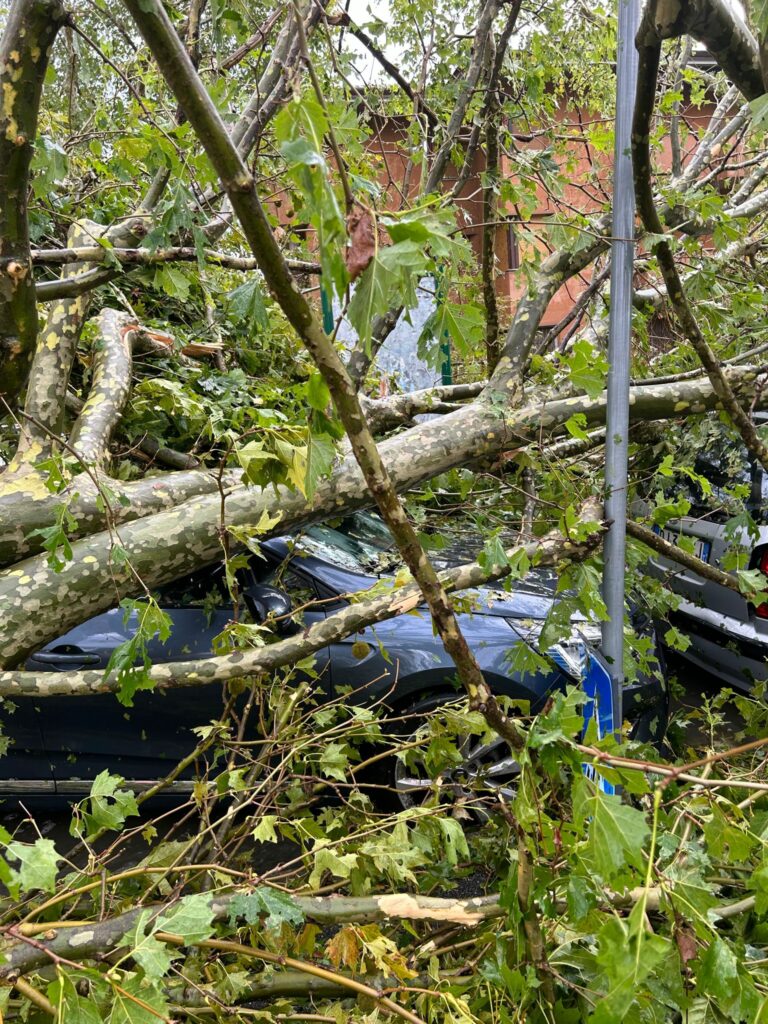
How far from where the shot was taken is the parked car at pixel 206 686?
10.7 ft

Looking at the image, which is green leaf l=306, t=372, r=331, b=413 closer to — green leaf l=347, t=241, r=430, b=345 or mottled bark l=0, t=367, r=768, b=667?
green leaf l=347, t=241, r=430, b=345

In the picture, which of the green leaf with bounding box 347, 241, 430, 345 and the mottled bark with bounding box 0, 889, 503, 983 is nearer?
the green leaf with bounding box 347, 241, 430, 345

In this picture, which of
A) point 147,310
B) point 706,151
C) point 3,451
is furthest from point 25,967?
point 706,151

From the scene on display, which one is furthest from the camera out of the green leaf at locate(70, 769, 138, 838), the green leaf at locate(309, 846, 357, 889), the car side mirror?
the car side mirror

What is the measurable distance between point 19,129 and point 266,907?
167cm

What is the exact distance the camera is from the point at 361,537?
3.99 meters

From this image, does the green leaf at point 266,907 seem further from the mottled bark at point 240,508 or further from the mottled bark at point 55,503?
the mottled bark at point 55,503

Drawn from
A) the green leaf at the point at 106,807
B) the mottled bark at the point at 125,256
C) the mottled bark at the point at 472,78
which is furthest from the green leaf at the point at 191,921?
the mottled bark at the point at 472,78

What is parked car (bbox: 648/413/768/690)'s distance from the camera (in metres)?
4.16

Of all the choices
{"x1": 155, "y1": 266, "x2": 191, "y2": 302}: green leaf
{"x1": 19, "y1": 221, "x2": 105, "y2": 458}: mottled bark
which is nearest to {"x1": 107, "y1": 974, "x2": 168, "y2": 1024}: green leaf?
{"x1": 19, "y1": 221, "x2": 105, "y2": 458}: mottled bark

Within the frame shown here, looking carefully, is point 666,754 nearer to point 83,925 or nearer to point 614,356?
point 614,356

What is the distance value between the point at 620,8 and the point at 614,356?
0.79 meters

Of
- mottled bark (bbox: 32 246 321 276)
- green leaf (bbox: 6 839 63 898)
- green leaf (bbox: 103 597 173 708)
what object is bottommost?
green leaf (bbox: 6 839 63 898)

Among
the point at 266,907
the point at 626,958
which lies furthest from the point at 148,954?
the point at 626,958
